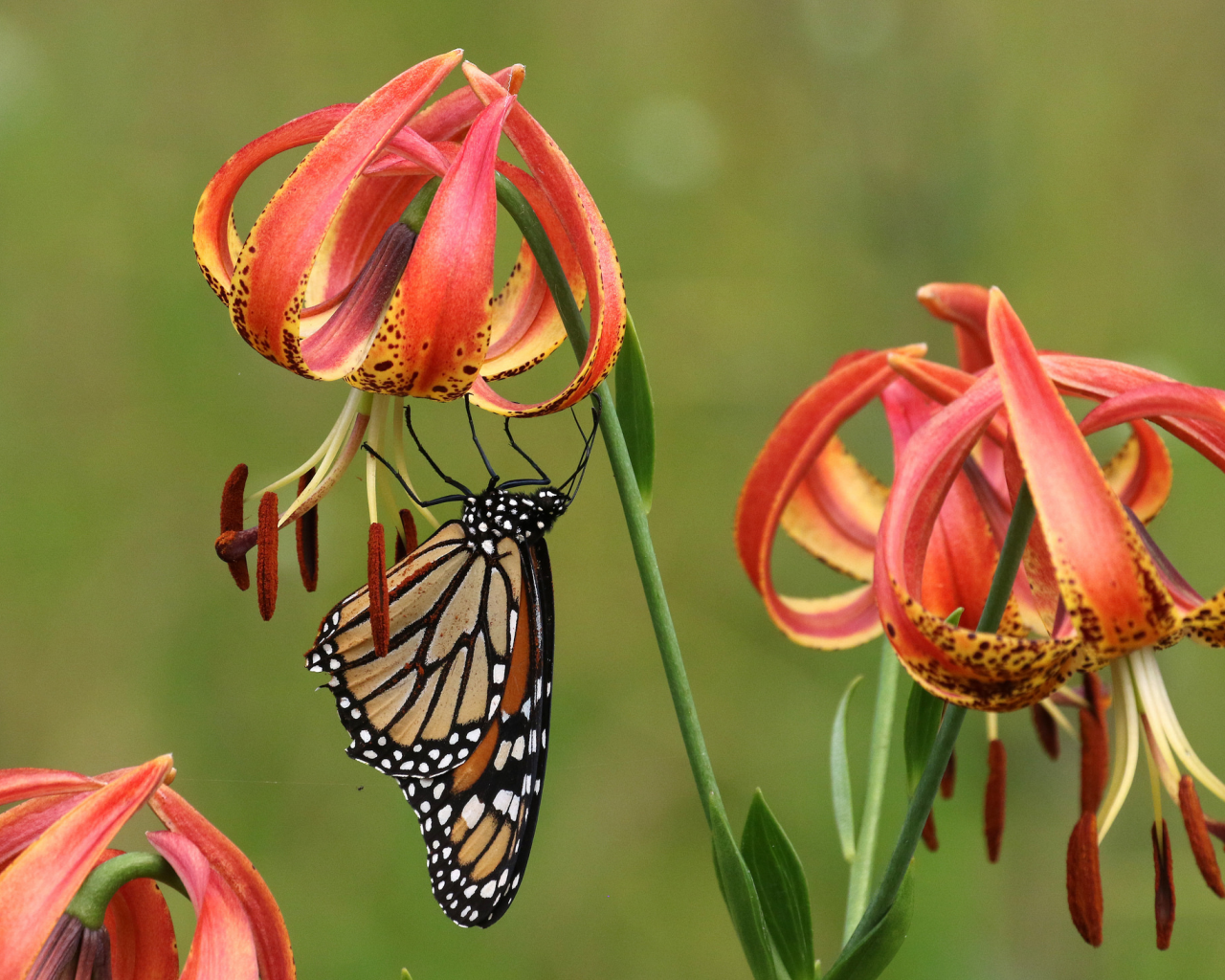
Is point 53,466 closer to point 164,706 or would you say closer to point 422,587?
point 164,706

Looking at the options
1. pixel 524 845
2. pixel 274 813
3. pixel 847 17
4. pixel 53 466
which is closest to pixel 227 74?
pixel 53 466

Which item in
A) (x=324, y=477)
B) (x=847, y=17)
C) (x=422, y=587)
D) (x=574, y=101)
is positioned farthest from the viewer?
(x=574, y=101)

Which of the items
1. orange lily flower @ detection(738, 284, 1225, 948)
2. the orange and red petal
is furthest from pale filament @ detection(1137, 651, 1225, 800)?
the orange and red petal

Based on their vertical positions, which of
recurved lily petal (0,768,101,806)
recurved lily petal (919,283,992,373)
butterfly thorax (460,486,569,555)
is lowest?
recurved lily petal (0,768,101,806)

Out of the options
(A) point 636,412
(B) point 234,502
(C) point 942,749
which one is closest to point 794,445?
(A) point 636,412

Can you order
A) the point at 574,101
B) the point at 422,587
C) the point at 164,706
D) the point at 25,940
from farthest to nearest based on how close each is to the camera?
the point at 574,101 < the point at 164,706 < the point at 422,587 < the point at 25,940

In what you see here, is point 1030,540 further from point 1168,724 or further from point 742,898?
point 742,898

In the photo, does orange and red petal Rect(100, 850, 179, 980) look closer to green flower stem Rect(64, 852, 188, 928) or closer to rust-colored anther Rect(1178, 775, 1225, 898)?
green flower stem Rect(64, 852, 188, 928)
